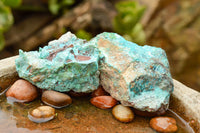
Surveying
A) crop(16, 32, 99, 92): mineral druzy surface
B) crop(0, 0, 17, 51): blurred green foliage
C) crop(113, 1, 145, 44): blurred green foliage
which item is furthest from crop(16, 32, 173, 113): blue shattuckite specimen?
crop(0, 0, 17, 51): blurred green foliage

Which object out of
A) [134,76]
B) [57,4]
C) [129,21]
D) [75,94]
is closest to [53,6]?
[57,4]

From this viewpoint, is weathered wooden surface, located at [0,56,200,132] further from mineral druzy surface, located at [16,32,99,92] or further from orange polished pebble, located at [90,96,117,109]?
orange polished pebble, located at [90,96,117,109]

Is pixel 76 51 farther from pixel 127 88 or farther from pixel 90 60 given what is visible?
pixel 127 88

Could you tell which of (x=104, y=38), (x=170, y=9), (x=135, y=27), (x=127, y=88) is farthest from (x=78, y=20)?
(x=127, y=88)

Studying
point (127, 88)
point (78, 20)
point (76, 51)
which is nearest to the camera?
point (127, 88)

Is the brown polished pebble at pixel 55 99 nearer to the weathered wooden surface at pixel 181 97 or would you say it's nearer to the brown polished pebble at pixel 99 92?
the brown polished pebble at pixel 99 92
